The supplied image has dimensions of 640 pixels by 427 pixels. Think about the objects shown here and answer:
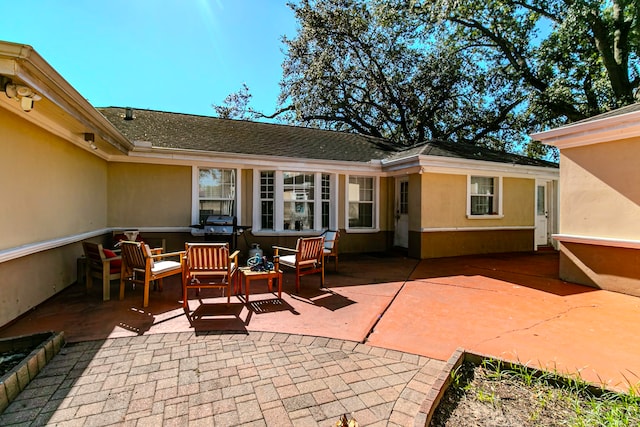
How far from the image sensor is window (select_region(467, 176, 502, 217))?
9898 millimetres

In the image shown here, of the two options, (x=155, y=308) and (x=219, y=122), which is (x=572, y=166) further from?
(x=219, y=122)

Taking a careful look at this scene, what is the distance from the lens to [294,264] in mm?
5734

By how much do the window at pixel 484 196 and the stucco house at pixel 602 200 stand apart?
340cm

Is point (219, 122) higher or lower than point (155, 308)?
higher

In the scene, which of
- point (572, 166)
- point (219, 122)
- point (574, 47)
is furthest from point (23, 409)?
point (574, 47)

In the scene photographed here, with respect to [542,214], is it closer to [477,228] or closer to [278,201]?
[477,228]

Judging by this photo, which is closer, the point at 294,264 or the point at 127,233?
the point at 294,264

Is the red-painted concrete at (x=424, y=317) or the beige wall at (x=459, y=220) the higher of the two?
the beige wall at (x=459, y=220)

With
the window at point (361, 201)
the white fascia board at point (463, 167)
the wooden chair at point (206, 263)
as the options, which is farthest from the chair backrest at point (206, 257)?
the white fascia board at point (463, 167)

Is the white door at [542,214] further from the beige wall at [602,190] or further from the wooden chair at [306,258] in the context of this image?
the wooden chair at [306,258]

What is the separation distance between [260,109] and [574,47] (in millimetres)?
18571

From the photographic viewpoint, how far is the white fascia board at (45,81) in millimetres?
2795

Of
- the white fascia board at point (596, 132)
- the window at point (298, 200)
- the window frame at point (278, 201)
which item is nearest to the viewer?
the white fascia board at point (596, 132)

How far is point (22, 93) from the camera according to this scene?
330cm
